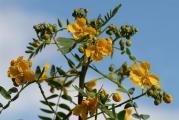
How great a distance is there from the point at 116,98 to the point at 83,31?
0.42 meters

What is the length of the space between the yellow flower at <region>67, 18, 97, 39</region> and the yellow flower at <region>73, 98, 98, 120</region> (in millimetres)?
351

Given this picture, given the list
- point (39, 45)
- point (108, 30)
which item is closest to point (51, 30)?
point (39, 45)

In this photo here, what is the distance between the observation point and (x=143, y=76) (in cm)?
258

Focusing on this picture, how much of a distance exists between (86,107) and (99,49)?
1.03 feet

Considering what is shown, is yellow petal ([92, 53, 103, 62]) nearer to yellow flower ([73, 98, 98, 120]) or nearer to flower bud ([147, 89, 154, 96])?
yellow flower ([73, 98, 98, 120])

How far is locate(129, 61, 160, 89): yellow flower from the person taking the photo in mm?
2525

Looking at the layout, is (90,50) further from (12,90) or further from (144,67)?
(12,90)

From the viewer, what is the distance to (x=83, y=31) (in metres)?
2.55

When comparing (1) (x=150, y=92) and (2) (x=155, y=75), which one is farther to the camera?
(2) (x=155, y=75)

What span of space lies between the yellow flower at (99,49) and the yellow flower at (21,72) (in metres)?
0.36

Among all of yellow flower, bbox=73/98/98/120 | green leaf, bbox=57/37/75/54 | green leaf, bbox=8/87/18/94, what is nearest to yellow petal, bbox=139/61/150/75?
yellow flower, bbox=73/98/98/120

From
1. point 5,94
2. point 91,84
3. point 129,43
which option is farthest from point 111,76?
point 5,94

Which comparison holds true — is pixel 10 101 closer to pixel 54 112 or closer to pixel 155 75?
pixel 54 112

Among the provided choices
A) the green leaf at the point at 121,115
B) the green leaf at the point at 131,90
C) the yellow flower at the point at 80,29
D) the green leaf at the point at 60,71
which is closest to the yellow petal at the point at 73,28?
the yellow flower at the point at 80,29
